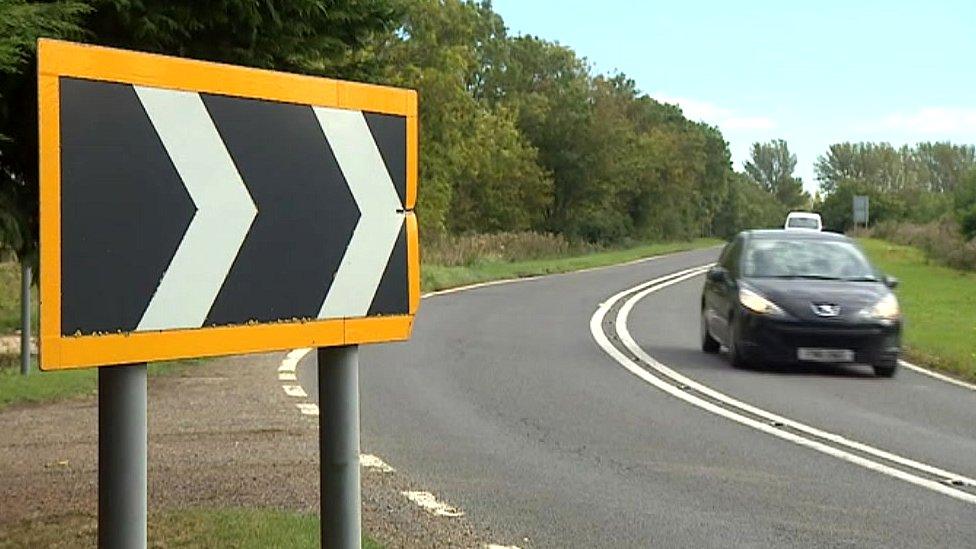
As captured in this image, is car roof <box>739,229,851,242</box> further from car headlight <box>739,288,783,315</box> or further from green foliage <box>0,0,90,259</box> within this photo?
green foliage <box>0,0,90,259</box>

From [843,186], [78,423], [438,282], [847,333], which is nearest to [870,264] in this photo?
[847,333]

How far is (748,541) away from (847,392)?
7.38 metres

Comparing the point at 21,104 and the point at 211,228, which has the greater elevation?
the point at 21,104

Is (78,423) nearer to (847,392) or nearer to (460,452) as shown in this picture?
(460,452)

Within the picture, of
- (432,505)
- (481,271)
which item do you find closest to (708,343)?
(432,505)

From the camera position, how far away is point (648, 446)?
992cm

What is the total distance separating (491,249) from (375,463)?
4367 cm

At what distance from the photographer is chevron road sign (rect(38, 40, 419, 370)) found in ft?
9.77

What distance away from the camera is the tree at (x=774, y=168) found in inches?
7407

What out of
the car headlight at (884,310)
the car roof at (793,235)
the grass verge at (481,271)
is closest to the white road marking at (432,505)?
the car headlight at (884,310)

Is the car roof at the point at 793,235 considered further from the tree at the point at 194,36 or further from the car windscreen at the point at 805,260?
the tree at the point at 194,36

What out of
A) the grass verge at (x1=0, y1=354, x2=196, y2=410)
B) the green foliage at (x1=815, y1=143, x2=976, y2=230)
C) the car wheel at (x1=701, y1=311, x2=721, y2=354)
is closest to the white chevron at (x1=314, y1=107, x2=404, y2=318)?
the grass verge at (x1=0, y1=354, x2=196, y2=410)

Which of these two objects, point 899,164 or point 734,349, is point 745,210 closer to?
point 899,164

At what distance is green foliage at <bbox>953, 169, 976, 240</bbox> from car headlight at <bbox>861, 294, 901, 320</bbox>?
1661 inches
